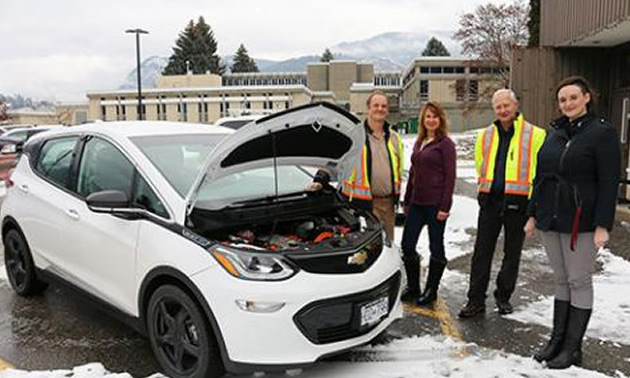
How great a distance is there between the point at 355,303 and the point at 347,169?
4.74 ft

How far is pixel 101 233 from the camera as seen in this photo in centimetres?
377

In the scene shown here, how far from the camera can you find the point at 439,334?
163 inches

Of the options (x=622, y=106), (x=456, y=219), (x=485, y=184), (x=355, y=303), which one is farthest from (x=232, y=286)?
(x=622, y=106)

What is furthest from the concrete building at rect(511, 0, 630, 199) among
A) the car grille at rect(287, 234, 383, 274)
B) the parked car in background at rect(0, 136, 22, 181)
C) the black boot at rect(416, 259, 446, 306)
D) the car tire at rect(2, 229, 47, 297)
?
the parked car in background at rect(0, 136, 22, 181)

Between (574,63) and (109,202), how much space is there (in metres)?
9.62

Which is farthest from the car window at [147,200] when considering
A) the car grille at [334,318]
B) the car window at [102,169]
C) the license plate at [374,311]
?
the license plate at [374,311]

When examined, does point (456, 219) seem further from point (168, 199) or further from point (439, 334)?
point (168, 199)

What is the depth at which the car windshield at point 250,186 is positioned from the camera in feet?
12.0

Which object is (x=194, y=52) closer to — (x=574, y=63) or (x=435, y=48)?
(x=435, y=48)

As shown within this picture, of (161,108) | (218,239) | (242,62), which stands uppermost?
(242,62)

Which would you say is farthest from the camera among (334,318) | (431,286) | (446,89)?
(446,89)

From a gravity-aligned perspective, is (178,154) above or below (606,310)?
above

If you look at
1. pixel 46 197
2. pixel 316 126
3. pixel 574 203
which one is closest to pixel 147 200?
pixel 316 126

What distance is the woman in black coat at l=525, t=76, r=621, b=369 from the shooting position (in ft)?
11.0
